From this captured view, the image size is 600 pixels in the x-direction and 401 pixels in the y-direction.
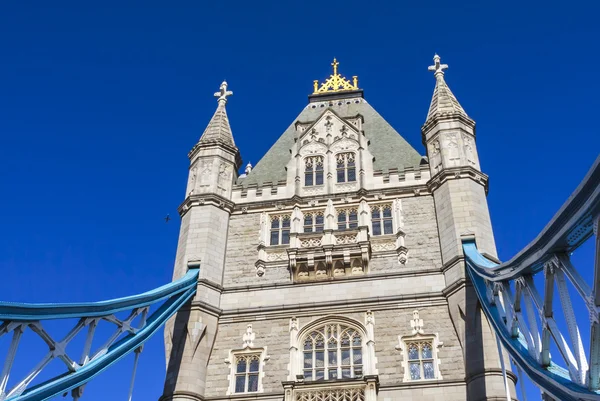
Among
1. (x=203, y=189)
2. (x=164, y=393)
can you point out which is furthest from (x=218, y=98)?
(x=164, y=393)

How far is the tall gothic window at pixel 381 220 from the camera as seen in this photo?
21.5 m

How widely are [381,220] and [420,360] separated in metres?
5.48

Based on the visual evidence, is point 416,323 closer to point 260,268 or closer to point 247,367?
point 247,367

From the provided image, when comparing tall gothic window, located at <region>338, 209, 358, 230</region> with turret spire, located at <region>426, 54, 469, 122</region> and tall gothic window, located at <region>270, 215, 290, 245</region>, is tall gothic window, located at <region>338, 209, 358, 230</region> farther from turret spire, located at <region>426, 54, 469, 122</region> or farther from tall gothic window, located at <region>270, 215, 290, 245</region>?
turret spire, located at <region>426, 54, 469, 122</region>

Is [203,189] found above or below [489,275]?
above

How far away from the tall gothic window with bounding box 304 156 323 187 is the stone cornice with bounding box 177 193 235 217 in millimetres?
3104

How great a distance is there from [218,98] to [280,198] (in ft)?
21.7

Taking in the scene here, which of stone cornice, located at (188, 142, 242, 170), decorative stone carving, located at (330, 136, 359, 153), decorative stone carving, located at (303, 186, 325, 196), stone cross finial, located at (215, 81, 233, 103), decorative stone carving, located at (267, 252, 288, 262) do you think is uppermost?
stone cross finial, located at (215, 81, 233, 103)

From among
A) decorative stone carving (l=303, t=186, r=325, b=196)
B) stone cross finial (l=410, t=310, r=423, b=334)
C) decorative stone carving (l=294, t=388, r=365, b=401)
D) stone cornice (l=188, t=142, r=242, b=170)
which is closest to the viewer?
decorative stone carving (l=294, t=388, r=365, b=401)

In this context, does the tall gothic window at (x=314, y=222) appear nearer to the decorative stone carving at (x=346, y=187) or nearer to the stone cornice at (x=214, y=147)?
the decorative stone carving at (x=346, y=187)

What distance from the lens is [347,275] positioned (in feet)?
66.5

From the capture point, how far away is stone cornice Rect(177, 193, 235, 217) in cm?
2245

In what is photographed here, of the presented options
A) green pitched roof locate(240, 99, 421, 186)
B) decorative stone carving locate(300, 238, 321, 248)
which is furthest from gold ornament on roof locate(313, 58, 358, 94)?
decorative stone carving locate(300, 238, 321, 248)

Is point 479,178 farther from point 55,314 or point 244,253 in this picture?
point 55,314
